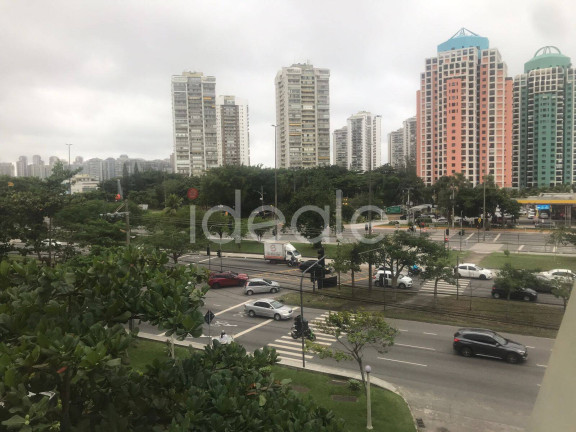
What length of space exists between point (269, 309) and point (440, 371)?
5189 millimetres

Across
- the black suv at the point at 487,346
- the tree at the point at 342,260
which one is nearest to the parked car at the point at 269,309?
the tree at the point at 342,260

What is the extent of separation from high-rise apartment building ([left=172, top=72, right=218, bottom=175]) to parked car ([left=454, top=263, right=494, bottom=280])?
3653 centimetres

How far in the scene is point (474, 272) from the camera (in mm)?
14953

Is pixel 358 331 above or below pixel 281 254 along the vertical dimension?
below

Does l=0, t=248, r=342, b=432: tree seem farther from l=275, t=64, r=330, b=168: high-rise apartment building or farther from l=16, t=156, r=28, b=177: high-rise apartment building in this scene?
l=275, t=64, r=330, b=168: high-rise apartment building

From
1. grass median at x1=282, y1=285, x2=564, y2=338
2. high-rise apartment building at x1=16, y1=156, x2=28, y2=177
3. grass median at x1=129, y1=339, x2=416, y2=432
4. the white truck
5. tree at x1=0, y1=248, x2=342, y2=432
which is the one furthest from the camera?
high-rise apartment building at x1=16, y1=156, x2=28, y2=177

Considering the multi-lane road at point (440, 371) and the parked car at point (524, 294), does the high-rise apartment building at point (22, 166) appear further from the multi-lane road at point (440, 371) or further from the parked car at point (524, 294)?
the parked car at point (524, 294)

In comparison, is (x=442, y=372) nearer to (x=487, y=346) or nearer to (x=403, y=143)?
(x=487, y=346)

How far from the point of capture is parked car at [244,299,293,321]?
1230 cm

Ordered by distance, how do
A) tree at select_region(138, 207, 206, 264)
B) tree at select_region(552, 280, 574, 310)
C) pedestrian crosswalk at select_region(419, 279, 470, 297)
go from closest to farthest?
1. tree at select_region(552, 280, 574, 310)
2. pedestrian crosswalk at select_region(419, 279, 470, 297)
3. tree at select_region(138, 207, 206, 264)

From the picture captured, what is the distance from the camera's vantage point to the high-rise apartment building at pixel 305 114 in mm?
46844

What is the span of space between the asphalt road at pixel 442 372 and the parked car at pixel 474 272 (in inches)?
170

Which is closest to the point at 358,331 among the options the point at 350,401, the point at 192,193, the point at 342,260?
the point at 350,401

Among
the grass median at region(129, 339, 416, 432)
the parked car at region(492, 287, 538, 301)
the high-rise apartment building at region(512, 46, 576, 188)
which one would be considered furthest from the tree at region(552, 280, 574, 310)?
the high-rise apartment building at region(512, 46, 576, 188)
